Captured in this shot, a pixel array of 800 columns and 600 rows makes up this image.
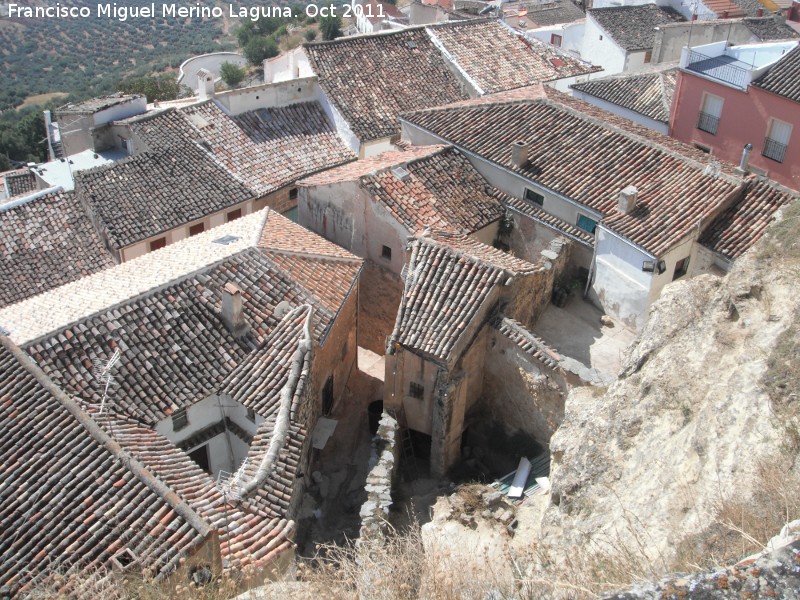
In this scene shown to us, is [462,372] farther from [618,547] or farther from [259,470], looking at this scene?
[618,547]

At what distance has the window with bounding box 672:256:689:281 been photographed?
23953 millimetres

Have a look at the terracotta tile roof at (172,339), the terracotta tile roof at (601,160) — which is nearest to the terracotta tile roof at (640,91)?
the terracotta tile roof at (601,160)

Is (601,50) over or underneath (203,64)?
over

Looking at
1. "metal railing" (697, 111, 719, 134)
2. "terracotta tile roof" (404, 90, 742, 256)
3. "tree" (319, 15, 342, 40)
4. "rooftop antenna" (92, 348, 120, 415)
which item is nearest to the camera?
"rooftop antenna" (92, 348, 120, 415)

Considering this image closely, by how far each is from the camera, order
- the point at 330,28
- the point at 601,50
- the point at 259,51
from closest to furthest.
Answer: the point at 601,50
the point at 330,28
the point at 259,51

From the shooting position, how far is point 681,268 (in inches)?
950

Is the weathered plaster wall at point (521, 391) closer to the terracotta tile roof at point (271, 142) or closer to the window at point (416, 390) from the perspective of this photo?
the window at point (416, 390)

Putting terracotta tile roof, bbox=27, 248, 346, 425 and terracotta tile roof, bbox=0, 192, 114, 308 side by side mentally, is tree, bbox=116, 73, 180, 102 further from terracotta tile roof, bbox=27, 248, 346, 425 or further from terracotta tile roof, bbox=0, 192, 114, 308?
terracotta tile roof, bbox=27, 248, 346, 425

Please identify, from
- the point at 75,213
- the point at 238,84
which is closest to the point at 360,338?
the point at 75,213

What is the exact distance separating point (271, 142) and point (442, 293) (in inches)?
643

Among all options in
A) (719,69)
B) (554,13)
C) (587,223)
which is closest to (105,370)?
(587,223)

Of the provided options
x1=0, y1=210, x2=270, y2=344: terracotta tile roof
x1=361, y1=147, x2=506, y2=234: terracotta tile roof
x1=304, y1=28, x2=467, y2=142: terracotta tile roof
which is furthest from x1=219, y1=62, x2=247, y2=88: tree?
x1=0, y1=210, x2=270, y2=344: terracotta tile roof

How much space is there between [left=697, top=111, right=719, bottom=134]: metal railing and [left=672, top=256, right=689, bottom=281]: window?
10.4 metres

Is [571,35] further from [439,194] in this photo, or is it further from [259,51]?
[259,51]
